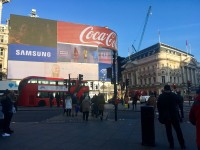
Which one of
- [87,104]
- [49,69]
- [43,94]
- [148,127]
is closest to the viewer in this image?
[148,127]

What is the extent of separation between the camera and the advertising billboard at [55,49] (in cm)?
5297

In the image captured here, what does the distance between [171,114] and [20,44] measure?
51.2 metres

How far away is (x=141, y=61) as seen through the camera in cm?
9419

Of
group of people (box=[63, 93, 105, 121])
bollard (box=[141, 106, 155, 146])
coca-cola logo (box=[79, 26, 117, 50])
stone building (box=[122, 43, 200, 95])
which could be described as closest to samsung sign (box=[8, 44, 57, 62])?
coca-cola logo (box=[79, 26, 117, 50])

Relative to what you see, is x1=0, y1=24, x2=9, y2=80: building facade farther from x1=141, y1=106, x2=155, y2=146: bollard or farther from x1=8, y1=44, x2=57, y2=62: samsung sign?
x1=141, y1=106, x2=155, y2=146: bollard

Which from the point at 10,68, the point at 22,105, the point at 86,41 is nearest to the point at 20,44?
the point at 10,68

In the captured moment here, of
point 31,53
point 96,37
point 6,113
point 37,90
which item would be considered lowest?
point 6,113

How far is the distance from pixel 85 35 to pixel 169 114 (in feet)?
190

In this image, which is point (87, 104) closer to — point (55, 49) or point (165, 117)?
point (165, 117)

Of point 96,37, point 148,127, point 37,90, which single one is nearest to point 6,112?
point 148,127

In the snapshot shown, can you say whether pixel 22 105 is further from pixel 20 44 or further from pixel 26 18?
pixel 26 18

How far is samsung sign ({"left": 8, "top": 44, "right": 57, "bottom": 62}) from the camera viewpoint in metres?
52.2

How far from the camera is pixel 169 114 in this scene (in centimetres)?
629

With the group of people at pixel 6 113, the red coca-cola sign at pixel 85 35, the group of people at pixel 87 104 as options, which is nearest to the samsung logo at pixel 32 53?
the red coca-cola sign at pixel 85 35
